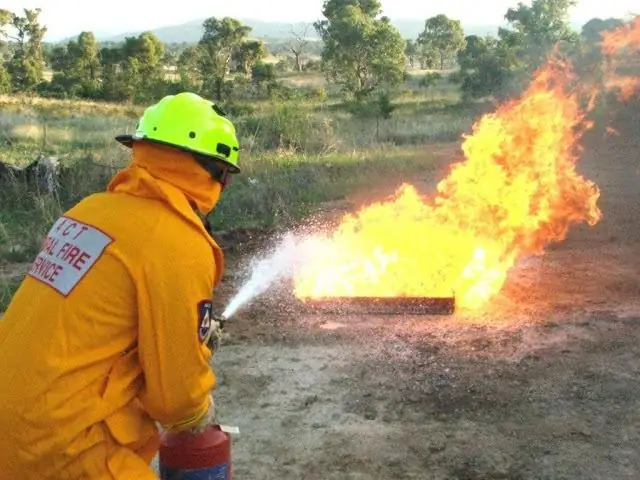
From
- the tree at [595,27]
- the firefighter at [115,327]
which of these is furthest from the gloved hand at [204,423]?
the tree at [595,27]

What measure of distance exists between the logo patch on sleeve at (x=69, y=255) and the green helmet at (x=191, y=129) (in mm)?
399

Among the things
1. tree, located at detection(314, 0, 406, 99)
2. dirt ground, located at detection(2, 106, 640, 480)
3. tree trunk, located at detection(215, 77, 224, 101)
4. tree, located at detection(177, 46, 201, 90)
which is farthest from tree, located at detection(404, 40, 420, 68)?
dirt ground, located at detection(2, 106, 640, 480)

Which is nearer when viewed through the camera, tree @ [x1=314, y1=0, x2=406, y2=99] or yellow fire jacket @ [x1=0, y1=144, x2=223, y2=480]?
yellow fire jacket @ [x1=0, y1=144, x2=223, y2=480]

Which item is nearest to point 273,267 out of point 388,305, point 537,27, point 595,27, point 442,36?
point 388,305

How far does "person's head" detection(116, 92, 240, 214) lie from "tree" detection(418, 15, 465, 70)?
7544cm

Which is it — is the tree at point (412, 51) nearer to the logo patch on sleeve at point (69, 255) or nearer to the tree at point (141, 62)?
the tree at point (141, 62)

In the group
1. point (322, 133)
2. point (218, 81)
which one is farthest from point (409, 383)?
point (218, 81)

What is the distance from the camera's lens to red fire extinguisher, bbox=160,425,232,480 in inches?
103

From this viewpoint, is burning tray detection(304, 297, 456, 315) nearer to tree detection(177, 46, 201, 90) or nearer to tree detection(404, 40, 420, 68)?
tree detection(177, 46, 201, 90)

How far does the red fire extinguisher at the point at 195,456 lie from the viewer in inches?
103

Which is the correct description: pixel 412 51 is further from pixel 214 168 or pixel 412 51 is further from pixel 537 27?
pixel 214 168

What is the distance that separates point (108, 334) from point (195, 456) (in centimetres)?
65

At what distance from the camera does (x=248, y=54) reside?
5128cm

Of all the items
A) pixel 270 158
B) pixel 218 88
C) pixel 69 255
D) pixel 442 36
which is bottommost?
pixel 270 158
